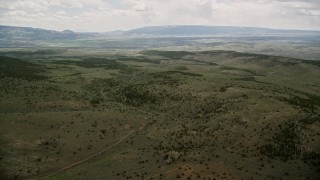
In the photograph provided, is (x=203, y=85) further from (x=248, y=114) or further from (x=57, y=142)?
(x=57, y=142)

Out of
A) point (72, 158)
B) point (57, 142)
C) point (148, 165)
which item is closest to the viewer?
point (148, 165)

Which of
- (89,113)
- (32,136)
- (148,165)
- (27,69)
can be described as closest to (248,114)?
(148,165)

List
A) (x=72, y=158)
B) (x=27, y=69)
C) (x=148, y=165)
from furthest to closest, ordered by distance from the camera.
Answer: (x=27, y=69) < (x=72, y=158) < (x=148, y=165)

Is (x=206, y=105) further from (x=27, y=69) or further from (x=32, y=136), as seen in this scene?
(x=27, y=69)

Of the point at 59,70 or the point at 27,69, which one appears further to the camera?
the point at 59,70

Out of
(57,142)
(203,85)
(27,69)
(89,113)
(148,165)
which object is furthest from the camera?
(27,69)

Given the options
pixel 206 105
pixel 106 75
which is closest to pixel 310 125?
pixel 206 105

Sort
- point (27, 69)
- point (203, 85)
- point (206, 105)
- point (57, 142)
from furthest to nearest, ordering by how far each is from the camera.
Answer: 1. point (27, 69)
2. point (203, 85)
3. point (206, 105)
4. point (57, 142)

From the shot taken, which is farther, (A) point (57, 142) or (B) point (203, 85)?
(B) point (203, 85)
